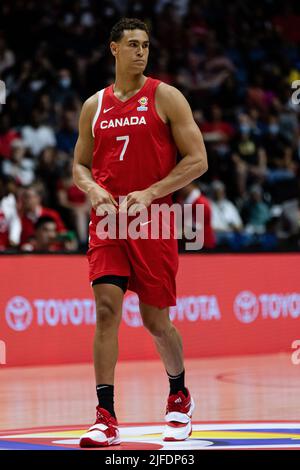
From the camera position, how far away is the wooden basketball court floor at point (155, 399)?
6848mm

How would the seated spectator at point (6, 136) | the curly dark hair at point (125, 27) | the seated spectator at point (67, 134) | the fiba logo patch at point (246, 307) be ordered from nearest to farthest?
the curly dark hair at point (125, 27)
the fiba logo patch at point (246, 307)
the seated spectator at point (6, 136)
the seated spectator at point (67, 134)

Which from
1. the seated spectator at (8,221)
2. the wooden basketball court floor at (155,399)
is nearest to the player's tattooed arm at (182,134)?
the wooden basketball court floor at (155,399)

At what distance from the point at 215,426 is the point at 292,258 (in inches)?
280

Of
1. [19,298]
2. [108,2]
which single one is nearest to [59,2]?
[108,2]

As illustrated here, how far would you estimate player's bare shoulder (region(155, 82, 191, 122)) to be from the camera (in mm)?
6426

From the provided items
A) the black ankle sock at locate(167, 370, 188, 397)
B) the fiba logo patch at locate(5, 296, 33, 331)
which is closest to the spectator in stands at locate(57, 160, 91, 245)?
the fiba logo patch at locate(5, 296, 33, 331)

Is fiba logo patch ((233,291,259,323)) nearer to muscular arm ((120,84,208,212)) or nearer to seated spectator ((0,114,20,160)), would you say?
seated spectator ((0,114,20,160))

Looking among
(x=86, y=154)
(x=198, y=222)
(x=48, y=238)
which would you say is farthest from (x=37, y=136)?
(x=86, y=154)

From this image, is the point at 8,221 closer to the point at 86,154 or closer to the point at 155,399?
the point at 155,399

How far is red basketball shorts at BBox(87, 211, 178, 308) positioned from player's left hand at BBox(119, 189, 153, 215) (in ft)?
0.66

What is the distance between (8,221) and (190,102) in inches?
231

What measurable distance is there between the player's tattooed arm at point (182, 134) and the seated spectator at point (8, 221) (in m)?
6.74

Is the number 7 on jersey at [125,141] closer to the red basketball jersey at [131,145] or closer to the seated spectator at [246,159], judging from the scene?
the red basketball jersey at [131,145]

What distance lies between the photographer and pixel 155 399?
912 cm
